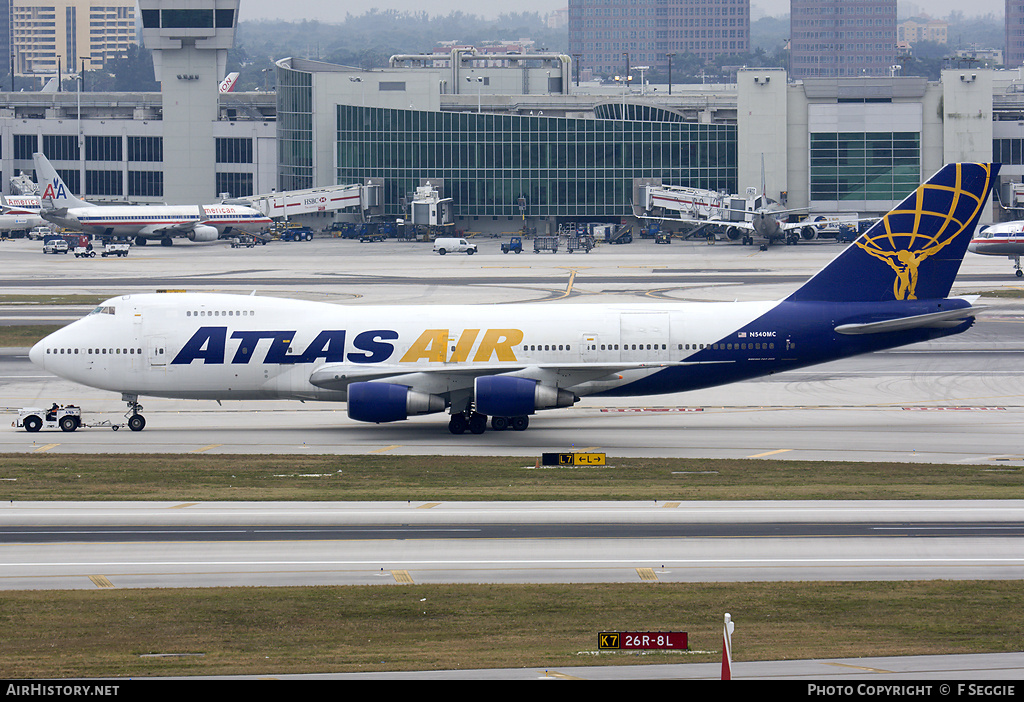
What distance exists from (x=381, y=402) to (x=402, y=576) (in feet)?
56.4

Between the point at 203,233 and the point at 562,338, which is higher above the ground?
the point at 203,233

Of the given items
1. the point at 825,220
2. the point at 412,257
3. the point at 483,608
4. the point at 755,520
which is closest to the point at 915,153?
the point at 825,220

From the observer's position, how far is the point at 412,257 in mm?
121875

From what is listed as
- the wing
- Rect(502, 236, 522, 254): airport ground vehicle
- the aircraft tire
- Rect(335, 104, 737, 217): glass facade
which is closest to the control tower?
Rect(335, 104, 737, 217): glass facade

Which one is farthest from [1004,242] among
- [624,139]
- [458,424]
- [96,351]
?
[96,351]

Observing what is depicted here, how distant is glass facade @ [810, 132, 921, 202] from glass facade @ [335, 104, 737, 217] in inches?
456

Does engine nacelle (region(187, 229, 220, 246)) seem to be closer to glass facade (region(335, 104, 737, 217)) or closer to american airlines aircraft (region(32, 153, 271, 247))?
american airlines aircraft (region(32, 153, 271, 247))


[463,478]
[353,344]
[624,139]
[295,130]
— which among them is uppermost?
[295,130]

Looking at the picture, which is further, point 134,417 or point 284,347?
point 134,417

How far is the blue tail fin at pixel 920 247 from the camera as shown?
45.2m

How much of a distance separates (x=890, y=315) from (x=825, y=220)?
91619mm

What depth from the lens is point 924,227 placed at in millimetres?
45281

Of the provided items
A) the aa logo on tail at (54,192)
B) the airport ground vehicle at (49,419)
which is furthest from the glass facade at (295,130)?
the airport ground vehicle at (49,419)

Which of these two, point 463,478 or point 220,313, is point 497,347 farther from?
point 220,313
